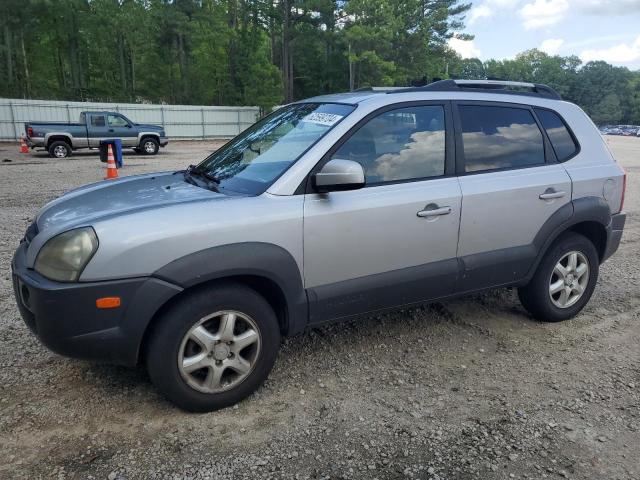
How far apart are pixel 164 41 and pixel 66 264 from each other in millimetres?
47460

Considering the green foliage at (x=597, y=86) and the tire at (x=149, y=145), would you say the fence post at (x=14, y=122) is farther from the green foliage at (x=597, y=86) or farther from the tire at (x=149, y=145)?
the green foliage at (x=597, y=86)

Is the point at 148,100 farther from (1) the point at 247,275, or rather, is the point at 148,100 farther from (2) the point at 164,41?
(1) the point at 247,275

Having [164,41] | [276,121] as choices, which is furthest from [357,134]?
[164,41]

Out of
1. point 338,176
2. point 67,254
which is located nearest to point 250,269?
point 338,176

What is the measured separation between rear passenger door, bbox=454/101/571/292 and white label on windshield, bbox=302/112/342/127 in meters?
0.93

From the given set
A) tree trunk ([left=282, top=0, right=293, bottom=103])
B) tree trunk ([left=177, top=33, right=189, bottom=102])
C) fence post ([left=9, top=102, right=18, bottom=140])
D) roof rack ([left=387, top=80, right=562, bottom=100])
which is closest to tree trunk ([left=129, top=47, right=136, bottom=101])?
tree trunk ([left=177, top=33, right=189, bottom=102])

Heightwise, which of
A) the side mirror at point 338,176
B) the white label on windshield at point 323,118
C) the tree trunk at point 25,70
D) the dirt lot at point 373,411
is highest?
the tree trunk at point 25,70

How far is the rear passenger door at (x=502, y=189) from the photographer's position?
3592mm

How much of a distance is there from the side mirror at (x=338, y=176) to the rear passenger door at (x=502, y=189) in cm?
98

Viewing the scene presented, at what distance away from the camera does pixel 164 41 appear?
44719 mm

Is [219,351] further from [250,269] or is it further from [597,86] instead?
[597,86]

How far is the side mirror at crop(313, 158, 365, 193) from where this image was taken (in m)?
2.89

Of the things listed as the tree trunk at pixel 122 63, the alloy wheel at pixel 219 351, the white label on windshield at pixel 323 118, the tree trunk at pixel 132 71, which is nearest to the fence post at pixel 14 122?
the tree trunk at pixel 122 63

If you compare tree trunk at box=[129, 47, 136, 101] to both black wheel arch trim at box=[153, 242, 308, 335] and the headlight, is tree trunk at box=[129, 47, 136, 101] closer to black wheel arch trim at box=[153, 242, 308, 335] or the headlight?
the headlight
